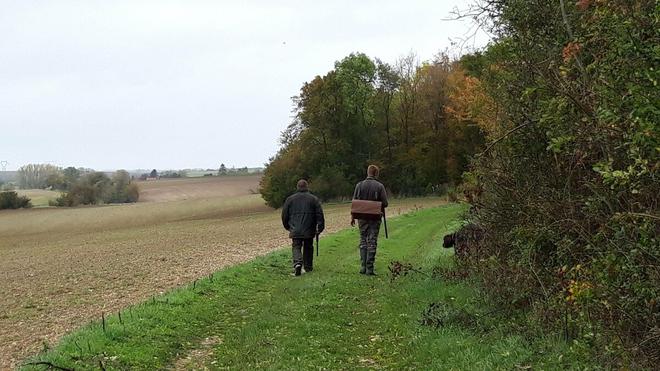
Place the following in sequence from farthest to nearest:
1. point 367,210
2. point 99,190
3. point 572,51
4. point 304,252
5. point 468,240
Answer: point 99,190 < point 304,252 < point 367,210 < point 468,240 < point 572,51

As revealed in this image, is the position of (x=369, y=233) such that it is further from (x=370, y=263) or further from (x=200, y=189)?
(x=200, y=189)

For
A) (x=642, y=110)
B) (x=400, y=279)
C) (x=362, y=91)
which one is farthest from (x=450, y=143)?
(x=642, y=110)

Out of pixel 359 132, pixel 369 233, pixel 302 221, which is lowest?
pixel 369 233

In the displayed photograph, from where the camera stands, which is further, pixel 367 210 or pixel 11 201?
pixel 11 201

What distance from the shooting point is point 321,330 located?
27.1 feet

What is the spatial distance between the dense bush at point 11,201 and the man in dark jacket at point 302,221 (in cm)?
9207

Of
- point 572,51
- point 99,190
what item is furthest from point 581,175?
point 99,190

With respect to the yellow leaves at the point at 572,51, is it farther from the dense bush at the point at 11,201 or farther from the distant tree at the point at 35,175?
the distant tree at the point at 35,175

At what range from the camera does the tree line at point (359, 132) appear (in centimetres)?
5941

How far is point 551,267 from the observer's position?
6.89m

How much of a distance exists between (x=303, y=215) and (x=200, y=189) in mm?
97904

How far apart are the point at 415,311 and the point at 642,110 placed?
5.56 m

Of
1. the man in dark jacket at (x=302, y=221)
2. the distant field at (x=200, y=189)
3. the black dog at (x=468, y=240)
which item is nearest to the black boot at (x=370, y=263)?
the man in dark jacket at (x=302, y=221)

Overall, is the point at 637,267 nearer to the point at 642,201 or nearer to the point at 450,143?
the point at 642,201
